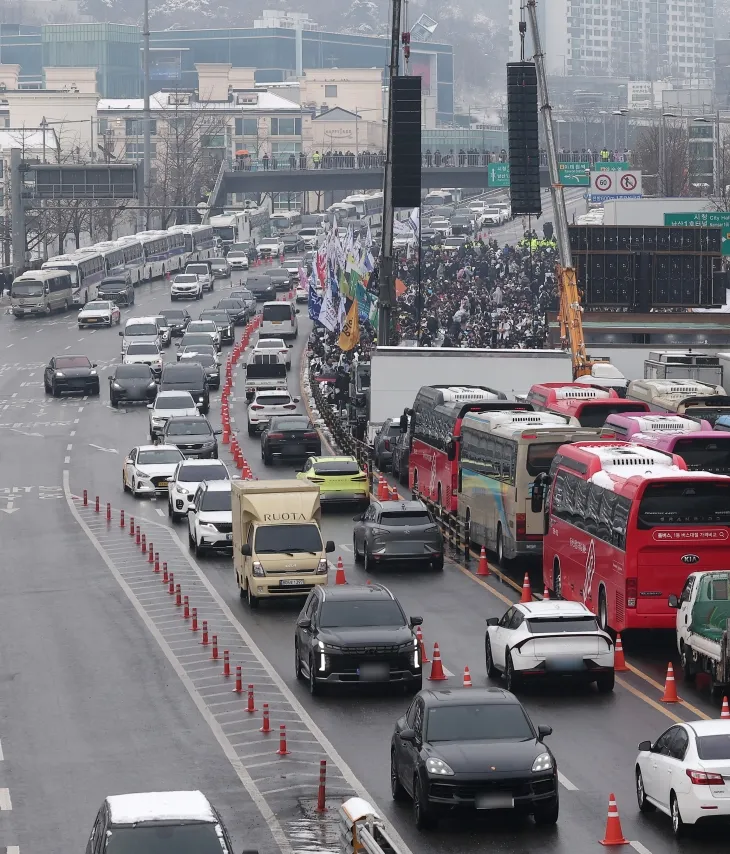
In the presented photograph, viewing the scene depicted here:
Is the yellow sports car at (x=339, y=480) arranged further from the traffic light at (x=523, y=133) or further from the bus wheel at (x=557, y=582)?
the traffic light at (x=523, y=133)

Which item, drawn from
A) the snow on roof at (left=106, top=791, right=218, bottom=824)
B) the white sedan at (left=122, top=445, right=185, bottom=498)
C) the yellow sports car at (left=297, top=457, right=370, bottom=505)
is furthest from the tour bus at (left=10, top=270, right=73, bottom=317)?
Answer: the snow on roof at (left=106, top=791, right=218, bottom=824)

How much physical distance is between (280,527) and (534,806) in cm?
1434

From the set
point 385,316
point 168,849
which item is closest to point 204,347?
point 385,316

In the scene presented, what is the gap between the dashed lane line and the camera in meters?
19.8

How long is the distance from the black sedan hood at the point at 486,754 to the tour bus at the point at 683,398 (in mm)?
22573

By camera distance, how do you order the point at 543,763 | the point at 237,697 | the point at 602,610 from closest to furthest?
the point at 543,763
the point at 237,697
the point at 602,610

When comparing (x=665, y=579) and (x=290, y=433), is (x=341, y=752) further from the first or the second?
(x=290, y=433)

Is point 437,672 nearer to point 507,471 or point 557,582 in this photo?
point 557,582

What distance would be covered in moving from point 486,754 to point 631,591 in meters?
9.29

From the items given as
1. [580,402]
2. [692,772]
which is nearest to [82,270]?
[580,402]

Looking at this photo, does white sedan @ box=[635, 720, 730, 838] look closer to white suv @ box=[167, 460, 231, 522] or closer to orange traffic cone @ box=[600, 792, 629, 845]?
orange traffic cone @ box=[600, 792, 629, 845]

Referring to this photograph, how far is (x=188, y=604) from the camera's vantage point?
32.1 metres

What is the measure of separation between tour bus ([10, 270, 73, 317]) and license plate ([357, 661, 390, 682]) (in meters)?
74.5

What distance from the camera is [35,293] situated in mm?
97062
